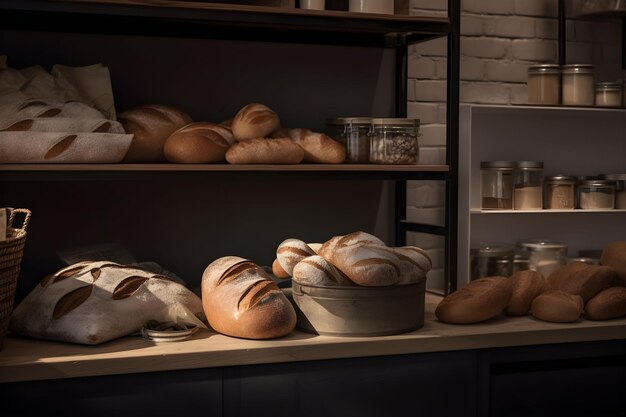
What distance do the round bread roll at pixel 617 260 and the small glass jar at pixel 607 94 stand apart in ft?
1.66

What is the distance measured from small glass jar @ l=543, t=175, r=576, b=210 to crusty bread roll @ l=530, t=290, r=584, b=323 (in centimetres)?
55

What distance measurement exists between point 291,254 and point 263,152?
11.0 inches

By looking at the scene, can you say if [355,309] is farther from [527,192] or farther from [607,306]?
[527,192]

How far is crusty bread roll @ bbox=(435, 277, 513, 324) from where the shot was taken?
2.24m

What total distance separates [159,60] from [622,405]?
1.66 meters

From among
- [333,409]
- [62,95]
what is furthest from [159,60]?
[333,409]

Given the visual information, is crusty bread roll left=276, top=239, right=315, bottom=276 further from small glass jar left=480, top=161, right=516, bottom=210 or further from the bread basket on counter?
small glass jar left=480, top=161, right=516, bottom=210

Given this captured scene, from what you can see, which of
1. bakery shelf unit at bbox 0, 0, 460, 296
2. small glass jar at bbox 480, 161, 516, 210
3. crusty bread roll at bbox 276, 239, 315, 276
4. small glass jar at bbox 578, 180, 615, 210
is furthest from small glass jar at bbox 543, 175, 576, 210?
crusty bread roll at bbox 276, 239, 315, 276

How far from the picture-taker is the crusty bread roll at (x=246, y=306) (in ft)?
6.59

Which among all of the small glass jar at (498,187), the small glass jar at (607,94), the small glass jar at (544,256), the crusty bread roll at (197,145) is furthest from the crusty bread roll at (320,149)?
the small glass jar at (607,94)

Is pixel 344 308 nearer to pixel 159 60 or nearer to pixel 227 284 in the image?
pixel 227 284

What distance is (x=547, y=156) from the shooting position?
10.0ft

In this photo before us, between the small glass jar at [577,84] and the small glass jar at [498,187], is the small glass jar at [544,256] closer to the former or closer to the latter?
the small glass jar at [498,187]

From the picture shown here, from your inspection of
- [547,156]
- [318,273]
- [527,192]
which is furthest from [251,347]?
[547,156]
